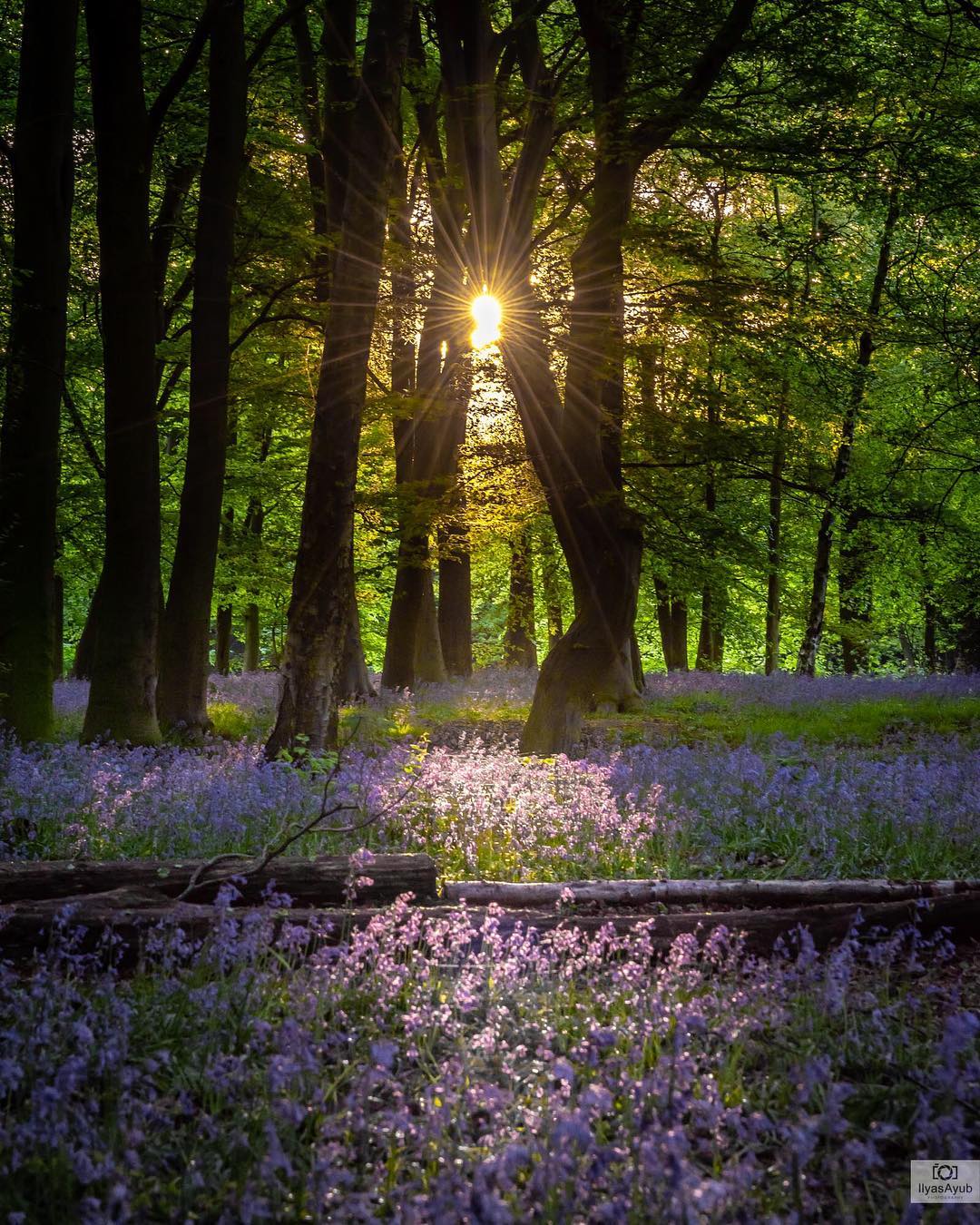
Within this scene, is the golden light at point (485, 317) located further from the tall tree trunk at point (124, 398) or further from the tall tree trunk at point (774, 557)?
the tall tree trunk at point (774, 557)

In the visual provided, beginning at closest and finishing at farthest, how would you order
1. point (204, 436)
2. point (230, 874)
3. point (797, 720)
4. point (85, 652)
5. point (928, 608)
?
point (230, 874) → point (204, 436) → point (797, 720) → point (85, 652) → point (928, 608)

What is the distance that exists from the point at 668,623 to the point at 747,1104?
27551 millimetres

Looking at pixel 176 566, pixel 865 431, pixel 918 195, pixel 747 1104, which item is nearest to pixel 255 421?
pixel 176 566

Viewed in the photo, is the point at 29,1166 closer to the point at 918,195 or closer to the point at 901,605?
the point at 918,195

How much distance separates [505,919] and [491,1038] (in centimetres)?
137

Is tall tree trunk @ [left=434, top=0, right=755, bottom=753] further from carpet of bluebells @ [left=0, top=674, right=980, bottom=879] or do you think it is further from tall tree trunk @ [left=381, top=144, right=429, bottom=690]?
tall tree trunk @ [left=381, top=144, right=429, bottom=690]

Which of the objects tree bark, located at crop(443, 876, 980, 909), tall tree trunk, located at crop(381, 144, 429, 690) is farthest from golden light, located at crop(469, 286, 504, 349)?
tree bark, located at crop(443, 876, 980, 909)

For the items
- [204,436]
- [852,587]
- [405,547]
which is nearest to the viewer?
[204,436]

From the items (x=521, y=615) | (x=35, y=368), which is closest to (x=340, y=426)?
(x=35, y=368)

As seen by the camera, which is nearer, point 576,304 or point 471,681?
point 576,304

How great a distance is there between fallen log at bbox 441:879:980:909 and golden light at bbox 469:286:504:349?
793 cm

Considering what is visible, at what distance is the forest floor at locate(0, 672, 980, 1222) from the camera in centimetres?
269

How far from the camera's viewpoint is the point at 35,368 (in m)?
9.91

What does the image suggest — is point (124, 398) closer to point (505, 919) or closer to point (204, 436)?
point (204, 436)
